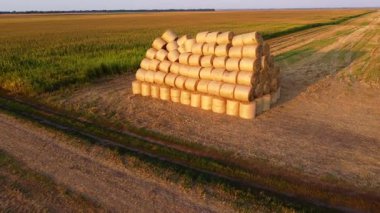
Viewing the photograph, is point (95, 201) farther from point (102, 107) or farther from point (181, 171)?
point (102, 107)

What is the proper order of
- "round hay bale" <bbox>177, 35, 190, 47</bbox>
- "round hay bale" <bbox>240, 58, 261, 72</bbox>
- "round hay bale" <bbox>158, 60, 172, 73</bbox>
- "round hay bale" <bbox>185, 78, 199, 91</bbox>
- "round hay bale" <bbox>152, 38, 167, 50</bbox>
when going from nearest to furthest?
"round hay bale" <bbox>240, 58, 261, 72</bbox> < "round hay bale" <bbox>185, 78, 199, 91</bbox> < "round hay bale" <bbox>158, 60, 172, 73</bbox> < "round hay bale" <bbox>177, 35, 190, 47</bbox> < "round hay bale" <bbox>152, 38, 167, 50</bbox>

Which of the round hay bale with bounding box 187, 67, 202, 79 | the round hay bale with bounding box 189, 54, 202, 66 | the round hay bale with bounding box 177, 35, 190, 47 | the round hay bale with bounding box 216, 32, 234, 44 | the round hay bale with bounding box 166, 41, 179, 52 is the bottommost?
the round hay bale with bounding box 187, 67, 202, 79

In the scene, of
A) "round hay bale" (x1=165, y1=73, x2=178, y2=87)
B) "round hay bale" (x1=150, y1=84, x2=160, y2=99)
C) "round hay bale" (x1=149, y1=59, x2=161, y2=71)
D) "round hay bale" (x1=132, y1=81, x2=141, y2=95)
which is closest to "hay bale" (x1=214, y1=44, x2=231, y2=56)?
"round hay bale" (x1=165, y1=73, x2=178, y2=87)

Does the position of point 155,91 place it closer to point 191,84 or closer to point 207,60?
point 191,84

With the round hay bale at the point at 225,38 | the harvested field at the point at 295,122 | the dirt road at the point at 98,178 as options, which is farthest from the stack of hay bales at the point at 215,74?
the dirt road at the point at 98,178

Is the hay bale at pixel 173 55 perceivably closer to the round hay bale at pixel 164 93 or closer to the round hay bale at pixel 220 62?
the round hay bale at pixel 164 93

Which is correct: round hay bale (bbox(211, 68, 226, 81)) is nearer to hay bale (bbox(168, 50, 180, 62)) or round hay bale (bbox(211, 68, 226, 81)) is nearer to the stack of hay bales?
the stack of hay bales
